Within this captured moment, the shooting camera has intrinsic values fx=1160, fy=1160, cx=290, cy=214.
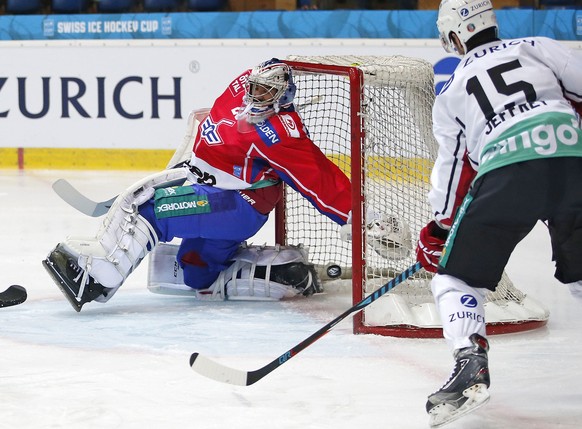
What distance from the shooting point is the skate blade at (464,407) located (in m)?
2.19

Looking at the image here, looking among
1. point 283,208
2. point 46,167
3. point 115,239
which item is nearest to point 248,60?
point 46,167

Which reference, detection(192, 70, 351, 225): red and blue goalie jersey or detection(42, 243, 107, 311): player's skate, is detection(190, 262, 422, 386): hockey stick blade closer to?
detection(192, 70, 351, 225): red and blue goalie jersey

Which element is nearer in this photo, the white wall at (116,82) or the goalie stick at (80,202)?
the goalie stick at (80,202)

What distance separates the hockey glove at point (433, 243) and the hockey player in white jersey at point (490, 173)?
0.20 ft

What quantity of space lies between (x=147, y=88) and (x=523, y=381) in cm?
475

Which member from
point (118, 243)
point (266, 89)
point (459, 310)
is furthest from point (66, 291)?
point (459, 310)

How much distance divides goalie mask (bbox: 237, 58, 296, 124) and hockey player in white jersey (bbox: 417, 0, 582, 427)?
1.08m

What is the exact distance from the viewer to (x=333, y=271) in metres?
3.99

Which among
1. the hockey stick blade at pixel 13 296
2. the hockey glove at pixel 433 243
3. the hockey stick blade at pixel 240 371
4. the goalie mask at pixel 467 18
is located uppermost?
the goalie mask at pixel 467 18

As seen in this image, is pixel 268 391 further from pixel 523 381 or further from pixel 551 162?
pixel 551 162

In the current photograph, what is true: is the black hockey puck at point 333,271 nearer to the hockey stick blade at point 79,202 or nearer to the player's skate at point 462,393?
the hockey stick blade at point 79,202

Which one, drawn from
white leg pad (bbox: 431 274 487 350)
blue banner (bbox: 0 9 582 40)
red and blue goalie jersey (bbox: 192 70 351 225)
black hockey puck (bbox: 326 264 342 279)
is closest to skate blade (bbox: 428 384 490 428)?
white leg pad (bbox: 431 274 487 350)

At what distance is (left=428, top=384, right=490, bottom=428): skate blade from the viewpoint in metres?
2.19

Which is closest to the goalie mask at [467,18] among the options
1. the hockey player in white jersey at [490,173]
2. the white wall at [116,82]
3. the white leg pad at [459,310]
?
the hockey player in white jersey at [490,173]
